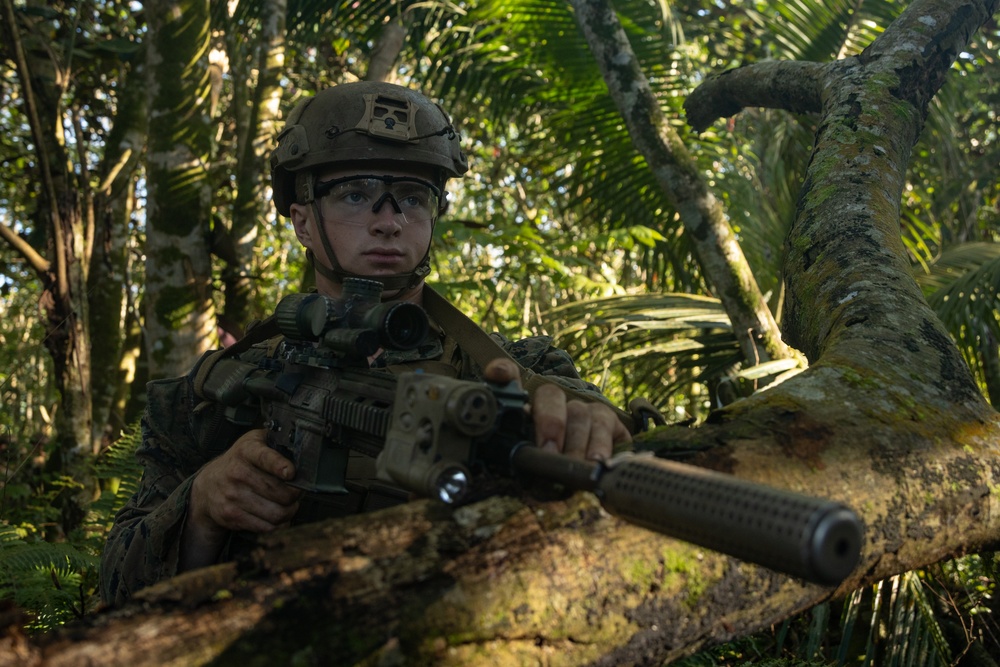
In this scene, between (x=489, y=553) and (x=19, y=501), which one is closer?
(x=489, y=553)

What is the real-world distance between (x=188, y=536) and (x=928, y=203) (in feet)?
26.8

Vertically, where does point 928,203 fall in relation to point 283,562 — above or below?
above

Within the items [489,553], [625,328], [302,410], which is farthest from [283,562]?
[625,328]

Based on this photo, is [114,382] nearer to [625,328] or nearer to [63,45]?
[63,45]

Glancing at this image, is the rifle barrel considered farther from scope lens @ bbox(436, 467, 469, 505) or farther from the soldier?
the soldier

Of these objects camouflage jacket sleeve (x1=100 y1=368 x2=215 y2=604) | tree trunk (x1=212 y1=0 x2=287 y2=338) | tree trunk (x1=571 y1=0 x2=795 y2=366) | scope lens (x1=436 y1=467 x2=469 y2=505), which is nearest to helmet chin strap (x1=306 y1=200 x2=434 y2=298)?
camouflage jacket sleeve (x1=100 y1=368 x2=215 y2=604)

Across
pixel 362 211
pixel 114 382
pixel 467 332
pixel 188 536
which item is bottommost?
pixel 114 382

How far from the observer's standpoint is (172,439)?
291 centimetres

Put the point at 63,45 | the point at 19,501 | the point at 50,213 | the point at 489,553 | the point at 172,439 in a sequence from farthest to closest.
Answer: the point at 19,501 < the point at 63,45 < the point at 50,213 < the point at 172,439 < the point at 489,553

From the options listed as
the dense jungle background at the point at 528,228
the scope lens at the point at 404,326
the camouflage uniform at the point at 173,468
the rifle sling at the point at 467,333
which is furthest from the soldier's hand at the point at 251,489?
the dense jungle background at the point at 528,228

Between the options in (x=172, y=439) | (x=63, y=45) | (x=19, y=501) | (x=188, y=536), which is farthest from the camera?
(x=19, y=501)

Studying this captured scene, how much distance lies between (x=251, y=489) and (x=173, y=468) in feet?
2.70

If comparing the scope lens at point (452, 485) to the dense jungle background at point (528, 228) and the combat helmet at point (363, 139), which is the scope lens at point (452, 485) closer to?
the combat helmet at point (363, 139)

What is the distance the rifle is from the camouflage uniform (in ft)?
1.04
